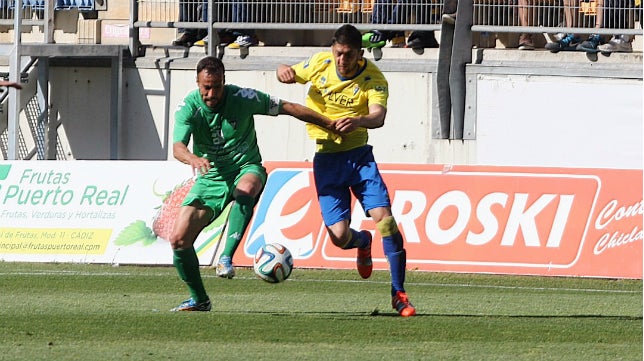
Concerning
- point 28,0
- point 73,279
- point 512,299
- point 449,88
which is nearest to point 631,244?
point 512,299

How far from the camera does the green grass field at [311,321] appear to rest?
28.5 feet

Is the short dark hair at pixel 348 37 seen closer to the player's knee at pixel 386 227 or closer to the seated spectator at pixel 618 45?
the player's knee at pixel 386 227

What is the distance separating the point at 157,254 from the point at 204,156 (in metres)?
5.51

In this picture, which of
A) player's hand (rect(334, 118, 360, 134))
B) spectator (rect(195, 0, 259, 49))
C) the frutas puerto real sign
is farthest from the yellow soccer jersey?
spectator (rect(195, 0, 259, 49))

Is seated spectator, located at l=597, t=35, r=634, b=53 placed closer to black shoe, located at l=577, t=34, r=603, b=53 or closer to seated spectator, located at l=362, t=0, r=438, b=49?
black shoe, located at l=577, t=34, r=603, b=53

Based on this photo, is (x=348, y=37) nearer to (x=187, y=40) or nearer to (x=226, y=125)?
(x=226, y=125)

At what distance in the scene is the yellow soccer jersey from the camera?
11.0m

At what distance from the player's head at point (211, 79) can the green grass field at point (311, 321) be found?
1.60m

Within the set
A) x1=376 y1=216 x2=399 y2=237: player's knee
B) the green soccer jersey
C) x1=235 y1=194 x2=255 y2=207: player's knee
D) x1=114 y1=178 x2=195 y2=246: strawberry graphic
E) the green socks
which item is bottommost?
x1=114 y1=178 x2=195 y2=246: strawberry graphic

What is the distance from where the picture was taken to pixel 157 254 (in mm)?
16266

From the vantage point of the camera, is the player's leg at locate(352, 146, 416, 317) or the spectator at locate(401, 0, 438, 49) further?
the spectator at locate(401, 0, 438, 49)

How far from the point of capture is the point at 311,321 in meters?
10.2

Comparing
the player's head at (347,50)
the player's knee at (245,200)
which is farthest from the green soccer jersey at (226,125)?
the player's head at (347,50)

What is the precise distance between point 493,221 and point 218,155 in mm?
5408
